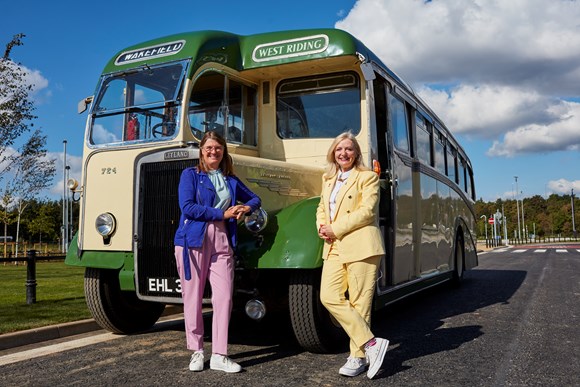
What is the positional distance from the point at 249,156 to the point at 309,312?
207 centimetres

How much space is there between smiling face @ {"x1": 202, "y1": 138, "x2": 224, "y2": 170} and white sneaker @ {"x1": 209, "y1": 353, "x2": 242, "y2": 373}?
157 centimetres

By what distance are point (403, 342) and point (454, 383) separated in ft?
5.28

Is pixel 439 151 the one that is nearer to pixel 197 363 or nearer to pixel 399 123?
pixel 399 123

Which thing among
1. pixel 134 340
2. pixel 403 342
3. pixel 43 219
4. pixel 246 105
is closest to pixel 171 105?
pixel 246 105

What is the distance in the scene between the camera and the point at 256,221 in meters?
5.00

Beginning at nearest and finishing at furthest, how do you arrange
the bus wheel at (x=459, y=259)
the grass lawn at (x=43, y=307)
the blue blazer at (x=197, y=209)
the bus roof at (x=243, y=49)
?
the blue blazer at (x=197, y=209) → the bus roof at (x=243, y=49) → the grass lawn at (x=43, y=307) → the bus wheel at (x=459, y=259)

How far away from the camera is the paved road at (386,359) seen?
4379 millimetres

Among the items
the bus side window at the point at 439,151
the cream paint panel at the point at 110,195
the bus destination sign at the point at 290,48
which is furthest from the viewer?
the bus side window at the point at 439,151

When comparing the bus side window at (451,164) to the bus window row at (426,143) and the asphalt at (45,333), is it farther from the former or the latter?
the asphalt at (45,333)

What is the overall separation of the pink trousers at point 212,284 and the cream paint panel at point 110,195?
1202mm

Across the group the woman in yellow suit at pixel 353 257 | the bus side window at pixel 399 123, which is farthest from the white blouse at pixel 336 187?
the bus side window at pixel 399 123

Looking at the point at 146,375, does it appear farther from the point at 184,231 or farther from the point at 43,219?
the point at 43,219

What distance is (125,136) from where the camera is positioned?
6008mm

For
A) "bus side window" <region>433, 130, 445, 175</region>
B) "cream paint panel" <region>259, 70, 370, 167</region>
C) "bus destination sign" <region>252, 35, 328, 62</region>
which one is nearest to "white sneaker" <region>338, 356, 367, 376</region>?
"cream paint panel" <region>259, 70, 370, 167</region>
